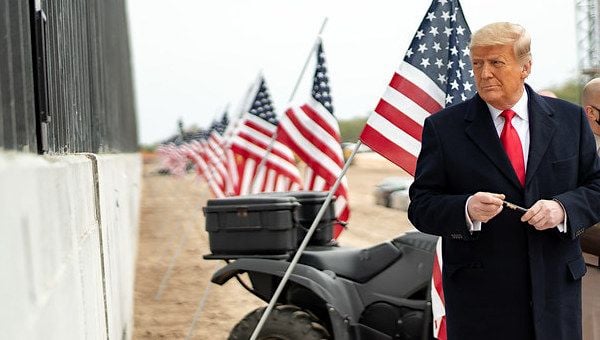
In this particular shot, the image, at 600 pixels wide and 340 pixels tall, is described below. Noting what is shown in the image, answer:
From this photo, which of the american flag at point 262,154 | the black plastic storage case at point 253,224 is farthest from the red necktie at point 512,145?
the american flag at point 262,154

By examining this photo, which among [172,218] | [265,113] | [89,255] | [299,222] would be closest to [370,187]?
[172,218]

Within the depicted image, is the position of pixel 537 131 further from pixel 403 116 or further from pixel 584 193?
pixel 403 116

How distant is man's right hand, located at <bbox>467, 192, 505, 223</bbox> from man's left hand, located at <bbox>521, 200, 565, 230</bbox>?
10cm

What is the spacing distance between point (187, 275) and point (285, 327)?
32.2ft

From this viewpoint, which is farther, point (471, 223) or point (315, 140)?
point (315, 140)

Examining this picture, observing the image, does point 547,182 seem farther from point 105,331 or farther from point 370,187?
point 370,187

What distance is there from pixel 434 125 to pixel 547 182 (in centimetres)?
43

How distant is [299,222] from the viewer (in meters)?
7.25

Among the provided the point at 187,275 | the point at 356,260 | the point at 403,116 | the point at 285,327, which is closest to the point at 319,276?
the point at 356,260

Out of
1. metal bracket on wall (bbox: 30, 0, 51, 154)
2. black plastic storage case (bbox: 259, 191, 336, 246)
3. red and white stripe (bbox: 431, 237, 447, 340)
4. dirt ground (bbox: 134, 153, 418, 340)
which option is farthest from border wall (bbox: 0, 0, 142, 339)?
dirt ground (bbox: 134, 153, 418, 340)

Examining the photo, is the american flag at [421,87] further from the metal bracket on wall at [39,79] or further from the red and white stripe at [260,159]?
the red and white stripe at [260,159]

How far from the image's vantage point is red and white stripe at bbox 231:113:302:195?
1300 centimetres

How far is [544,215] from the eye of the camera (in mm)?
3426

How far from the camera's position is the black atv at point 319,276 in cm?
650
